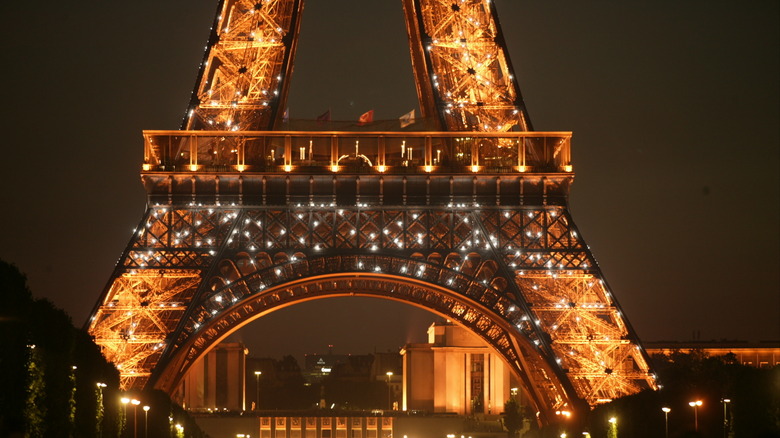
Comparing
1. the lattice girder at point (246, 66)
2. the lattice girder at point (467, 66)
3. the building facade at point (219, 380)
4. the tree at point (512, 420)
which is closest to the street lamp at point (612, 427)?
the lattice girder at point (467, 66)

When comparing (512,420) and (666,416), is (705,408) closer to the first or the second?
(666,416)

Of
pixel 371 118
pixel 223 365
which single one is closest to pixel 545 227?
pixel 371 118

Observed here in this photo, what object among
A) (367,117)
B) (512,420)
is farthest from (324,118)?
(512,420)

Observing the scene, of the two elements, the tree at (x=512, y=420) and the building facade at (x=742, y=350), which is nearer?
the tree at (x=512, y=420)

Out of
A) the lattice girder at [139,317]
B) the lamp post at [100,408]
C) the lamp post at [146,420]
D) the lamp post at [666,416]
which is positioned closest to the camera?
the lamp post at [100,408]

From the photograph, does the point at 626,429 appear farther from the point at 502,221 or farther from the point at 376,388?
the point at 376,388

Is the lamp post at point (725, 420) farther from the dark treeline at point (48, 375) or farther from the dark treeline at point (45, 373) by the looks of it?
the dark treeline at point (45, 373)

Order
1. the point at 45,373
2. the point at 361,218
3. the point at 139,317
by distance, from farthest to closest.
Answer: the point at 361,218
the point at 139,317
the point at 45,373
